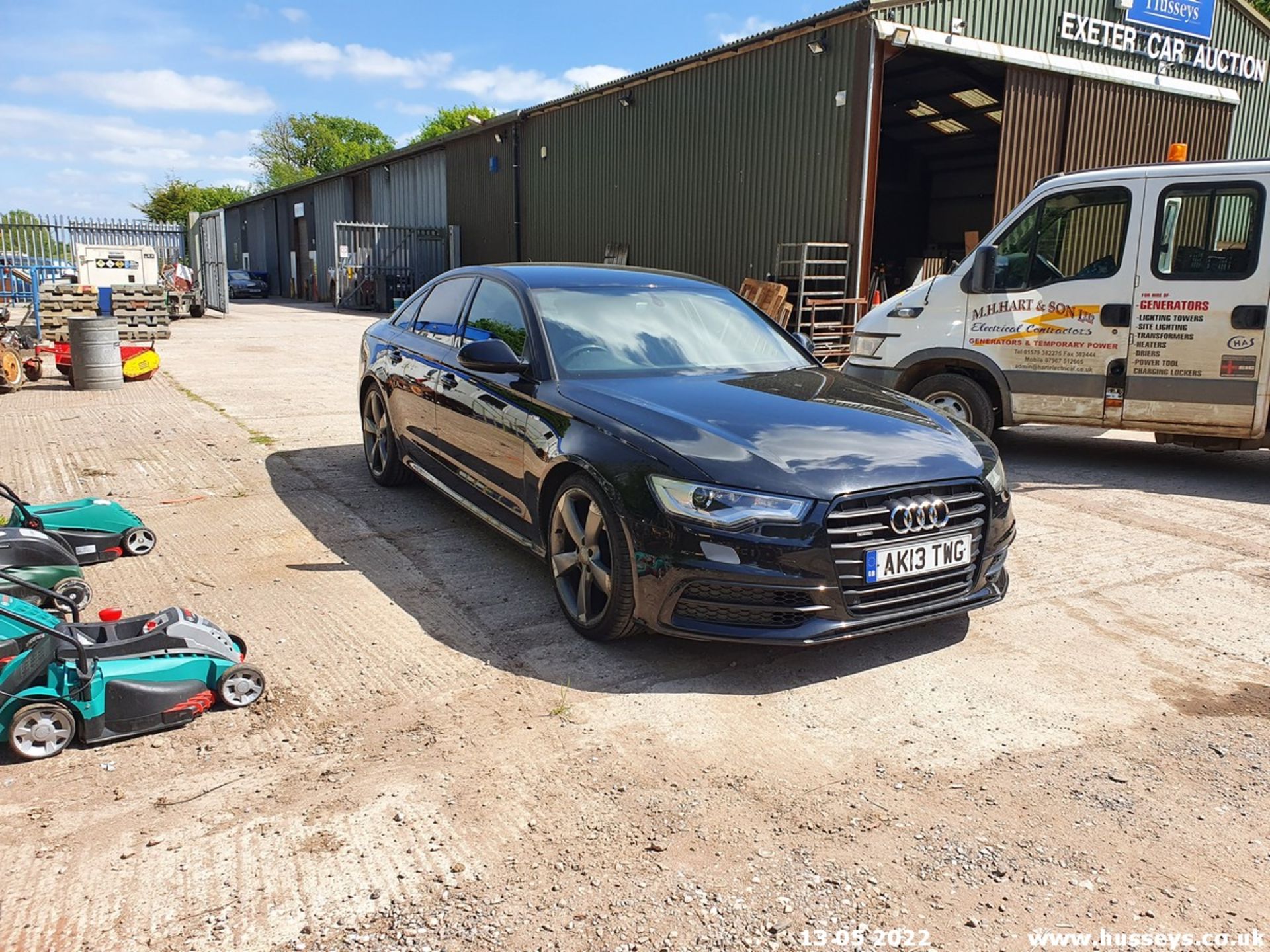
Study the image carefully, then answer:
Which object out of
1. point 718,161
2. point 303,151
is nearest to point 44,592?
point 718,161

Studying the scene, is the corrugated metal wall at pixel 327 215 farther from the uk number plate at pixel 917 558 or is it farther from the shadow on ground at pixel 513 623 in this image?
the uk number plate at pixel 917 558

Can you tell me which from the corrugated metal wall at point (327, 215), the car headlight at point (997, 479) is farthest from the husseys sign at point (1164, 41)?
the corrugated metal wall at point (327, 215)

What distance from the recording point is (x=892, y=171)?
2419 centimetres

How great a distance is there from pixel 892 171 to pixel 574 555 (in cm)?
2261

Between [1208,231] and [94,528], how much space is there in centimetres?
743

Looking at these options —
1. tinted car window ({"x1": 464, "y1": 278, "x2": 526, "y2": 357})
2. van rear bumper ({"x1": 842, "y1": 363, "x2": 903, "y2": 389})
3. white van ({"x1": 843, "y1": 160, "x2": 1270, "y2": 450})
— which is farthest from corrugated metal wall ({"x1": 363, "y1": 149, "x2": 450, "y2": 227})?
tinted car window ({"x1": 464, "y1": 278, "x2": 526, "y2": 357})

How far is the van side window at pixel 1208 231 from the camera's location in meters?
6.73

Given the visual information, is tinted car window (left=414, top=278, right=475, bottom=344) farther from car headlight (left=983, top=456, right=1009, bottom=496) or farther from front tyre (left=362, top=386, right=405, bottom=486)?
car headlight (left=983, top=456, right=1009, bottom=496)

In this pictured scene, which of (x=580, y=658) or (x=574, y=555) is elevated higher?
(x=574, y=555)

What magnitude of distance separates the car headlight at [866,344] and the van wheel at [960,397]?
487 mm

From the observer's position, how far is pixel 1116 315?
7.15 metres

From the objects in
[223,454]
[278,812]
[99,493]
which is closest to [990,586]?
[278,812]

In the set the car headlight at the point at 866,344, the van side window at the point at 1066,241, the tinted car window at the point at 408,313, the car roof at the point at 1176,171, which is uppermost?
the car roof at the point at 1176,171

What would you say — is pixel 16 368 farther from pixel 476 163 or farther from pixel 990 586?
pixel 476 163
